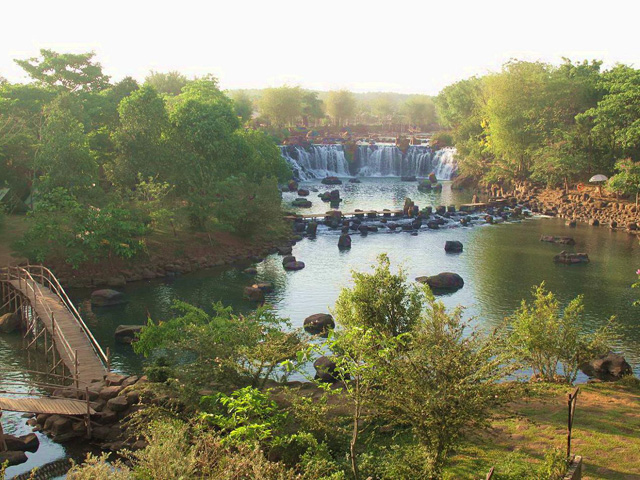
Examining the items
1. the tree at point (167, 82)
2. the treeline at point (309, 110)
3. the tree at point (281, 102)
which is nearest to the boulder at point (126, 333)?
the treeline at point (309, 110)

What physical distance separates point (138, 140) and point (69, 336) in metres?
25.3

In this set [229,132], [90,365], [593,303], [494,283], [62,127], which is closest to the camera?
[90,365]

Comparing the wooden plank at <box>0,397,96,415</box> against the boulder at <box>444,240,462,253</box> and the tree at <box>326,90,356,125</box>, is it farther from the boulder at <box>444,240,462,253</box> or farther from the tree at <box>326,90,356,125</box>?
the tree at <box>326,90,356,125</box>

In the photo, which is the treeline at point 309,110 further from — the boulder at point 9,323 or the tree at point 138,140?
the boulder at point 9,323

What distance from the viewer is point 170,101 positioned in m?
70.7

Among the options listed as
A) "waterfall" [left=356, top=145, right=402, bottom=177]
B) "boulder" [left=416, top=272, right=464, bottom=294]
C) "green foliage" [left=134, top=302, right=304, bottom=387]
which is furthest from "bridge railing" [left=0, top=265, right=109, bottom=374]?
"waterfall" [left=356, top=145, right=402, bottom=177]

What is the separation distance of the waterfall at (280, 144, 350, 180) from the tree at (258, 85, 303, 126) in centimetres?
2888

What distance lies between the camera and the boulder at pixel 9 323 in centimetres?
3378

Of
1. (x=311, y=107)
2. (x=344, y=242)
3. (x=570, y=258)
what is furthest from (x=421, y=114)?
(x=570, y=258)

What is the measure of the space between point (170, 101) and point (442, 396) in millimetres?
63484

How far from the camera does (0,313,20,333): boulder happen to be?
1330 inches

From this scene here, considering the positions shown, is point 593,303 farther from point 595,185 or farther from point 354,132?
point 354,132

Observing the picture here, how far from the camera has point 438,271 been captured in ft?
154

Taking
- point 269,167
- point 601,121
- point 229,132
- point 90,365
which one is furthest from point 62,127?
point 601,121
